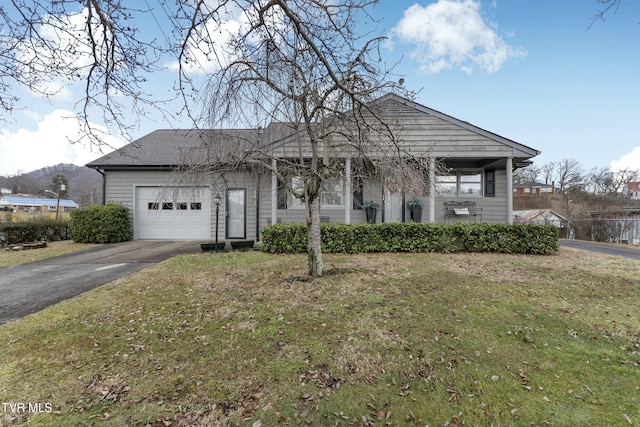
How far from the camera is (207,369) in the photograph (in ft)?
8.33

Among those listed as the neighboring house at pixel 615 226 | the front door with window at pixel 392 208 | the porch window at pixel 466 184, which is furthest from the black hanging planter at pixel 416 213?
the neighboring house at pixel 615 226

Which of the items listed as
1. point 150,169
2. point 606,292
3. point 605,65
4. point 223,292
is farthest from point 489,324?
point 150,169

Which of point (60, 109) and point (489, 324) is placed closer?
point (60, 109)

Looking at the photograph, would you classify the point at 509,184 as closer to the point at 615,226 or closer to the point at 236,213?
the point at 615,226

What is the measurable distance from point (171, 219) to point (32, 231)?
14.6 ft

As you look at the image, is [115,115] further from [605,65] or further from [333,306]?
[605,65]

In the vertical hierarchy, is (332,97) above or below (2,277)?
above

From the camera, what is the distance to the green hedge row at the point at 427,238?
8.03 meters

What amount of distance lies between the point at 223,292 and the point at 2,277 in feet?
16.2

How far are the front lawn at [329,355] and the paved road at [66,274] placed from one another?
1.73 ft

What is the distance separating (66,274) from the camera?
5969 millimetres

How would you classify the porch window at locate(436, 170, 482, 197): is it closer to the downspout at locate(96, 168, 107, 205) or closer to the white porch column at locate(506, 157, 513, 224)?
the white porch column at locate(506, 157, 513, 224)

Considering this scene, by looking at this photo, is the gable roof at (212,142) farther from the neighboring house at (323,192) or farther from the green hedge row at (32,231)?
the green hedge row at (32,231)

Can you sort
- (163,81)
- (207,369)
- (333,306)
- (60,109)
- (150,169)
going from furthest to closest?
(150,169) < (333,306) < (163,81) < (60,109) < (207,369)
